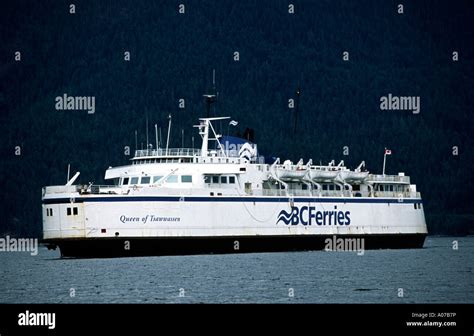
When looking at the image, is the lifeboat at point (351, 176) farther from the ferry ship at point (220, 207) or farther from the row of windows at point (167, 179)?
the row of windows at point (167, 179)

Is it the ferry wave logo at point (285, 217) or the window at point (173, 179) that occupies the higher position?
the window at point (173, 179)

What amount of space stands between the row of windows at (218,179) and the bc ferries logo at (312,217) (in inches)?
187

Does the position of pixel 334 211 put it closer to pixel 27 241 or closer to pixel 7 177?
pixel 27 241

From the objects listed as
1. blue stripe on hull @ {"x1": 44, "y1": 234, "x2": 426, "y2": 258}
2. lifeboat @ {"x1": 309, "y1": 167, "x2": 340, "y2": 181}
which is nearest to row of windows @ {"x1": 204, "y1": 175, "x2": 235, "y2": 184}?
blue stripe on hull @ {"x1": 44, "y1": 234, "x2": 426, "y2": 258}

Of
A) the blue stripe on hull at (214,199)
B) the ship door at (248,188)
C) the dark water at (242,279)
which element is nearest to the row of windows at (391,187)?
the blue stripe on hull at (214,199)

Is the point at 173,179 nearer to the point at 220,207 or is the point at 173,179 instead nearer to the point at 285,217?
the point at 220,207

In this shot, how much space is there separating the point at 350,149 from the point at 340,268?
122879 mm

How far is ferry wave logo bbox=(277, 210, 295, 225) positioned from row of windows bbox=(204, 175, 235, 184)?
4687 mm

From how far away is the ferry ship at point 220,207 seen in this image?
217 feet

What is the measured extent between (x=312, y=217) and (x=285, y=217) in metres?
2.90

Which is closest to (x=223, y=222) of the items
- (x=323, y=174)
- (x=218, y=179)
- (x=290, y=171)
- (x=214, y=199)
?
(x=214, y=199)

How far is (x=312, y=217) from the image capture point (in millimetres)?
78625

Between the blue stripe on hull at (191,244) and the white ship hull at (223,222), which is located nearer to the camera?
the white ship hull at (223,222)
